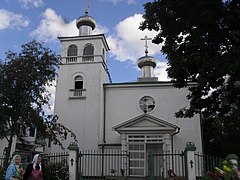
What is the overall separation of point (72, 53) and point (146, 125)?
365 inches

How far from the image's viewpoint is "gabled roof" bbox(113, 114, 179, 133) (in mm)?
18734

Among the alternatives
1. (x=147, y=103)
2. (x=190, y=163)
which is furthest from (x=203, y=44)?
(x=147, y=103)

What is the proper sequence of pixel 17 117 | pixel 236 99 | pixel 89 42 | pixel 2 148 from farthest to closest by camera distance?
pixel 2 148
pixel 89 42
pixel 17 117
pixel 236 99

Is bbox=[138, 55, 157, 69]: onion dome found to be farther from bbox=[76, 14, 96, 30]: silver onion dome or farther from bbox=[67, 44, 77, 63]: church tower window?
bbox=[67, 44, 77, 63]: church tower window

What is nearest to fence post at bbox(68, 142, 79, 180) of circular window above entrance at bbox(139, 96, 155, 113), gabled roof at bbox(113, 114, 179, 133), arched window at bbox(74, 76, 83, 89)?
gabled roof at bbox(113, 114, 179, 133)

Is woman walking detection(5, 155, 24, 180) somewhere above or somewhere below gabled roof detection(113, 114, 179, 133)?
below

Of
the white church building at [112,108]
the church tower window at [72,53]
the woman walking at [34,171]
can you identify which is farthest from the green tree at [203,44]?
the church tower window at [72,53]

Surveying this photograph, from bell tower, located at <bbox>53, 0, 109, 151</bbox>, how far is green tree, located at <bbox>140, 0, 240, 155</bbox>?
895 cm

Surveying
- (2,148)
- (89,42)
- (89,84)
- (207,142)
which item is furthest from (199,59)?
(2,148)

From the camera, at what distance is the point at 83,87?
21.7 meters

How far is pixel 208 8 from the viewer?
10953mm

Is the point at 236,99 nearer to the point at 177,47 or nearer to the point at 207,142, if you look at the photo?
the point at 177,47

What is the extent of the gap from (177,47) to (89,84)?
10385mm

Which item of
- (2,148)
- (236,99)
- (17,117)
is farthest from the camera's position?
(2,148)
